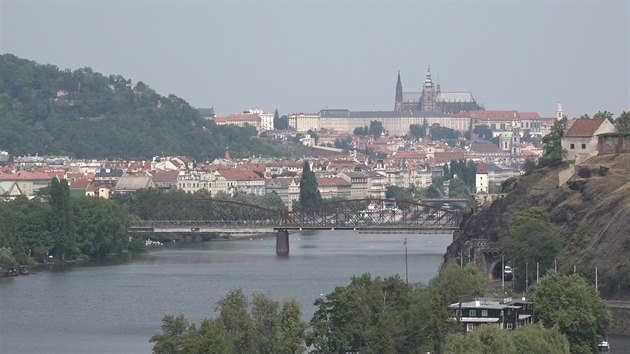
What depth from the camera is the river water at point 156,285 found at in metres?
59.5

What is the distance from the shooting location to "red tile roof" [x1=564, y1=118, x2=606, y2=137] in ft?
258

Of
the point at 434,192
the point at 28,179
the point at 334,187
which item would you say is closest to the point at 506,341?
the point at 28,179

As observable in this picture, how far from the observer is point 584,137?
78375 millimetres

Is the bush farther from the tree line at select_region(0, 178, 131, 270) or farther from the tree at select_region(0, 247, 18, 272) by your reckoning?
the tree line at select_region(0, 178, 131, 270)

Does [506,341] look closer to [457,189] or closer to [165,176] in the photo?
[165,176]

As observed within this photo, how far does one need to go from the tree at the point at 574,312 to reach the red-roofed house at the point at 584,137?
25.2 m

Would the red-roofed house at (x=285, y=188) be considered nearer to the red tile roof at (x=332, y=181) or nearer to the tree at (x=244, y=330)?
the red tile roof at (x=332, y=181)

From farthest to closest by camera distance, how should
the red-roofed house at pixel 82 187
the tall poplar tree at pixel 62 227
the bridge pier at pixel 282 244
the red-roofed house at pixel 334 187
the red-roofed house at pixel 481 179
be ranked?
the red-roofed house at pixel 481 179, the red-roofed house at pixel 334 187, the red-roofed house at pixel 82 187, the bridge pier at pixel 282 244, the tall poplar tree at pixel 62 227

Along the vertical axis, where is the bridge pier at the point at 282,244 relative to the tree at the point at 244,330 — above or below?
above

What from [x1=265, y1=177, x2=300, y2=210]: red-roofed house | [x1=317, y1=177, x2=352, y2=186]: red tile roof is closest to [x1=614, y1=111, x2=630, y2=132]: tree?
[x1=265, y1=177, x2=300, y2=210]: red-roofed house

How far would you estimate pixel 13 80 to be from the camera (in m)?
198

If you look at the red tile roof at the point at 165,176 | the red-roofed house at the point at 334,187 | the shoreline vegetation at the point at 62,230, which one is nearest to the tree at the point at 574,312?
the shoreline vegetation at the point at 62,230

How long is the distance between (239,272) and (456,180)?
8109cm

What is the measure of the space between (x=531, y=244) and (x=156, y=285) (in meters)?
15.2
